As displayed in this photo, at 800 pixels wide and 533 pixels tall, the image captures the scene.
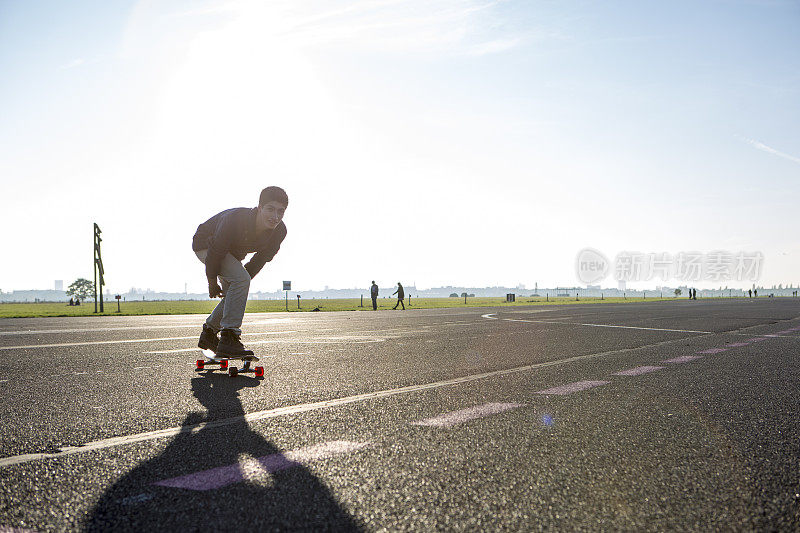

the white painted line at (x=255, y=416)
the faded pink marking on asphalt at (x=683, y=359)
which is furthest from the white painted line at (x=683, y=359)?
the white painted line at (x=255, y=416)

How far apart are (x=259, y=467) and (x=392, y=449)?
0.63 m

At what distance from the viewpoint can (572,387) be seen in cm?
458

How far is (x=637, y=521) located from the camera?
1796mm

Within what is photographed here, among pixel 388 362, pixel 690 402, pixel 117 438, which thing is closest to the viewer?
pixel 117 438

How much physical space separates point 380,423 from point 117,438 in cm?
138

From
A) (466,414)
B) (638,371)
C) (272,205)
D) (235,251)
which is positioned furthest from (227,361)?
(638,371)

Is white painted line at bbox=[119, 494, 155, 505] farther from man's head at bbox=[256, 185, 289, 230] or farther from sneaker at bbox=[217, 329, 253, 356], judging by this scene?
man's head at bbox=[256, 185, 289, 230]

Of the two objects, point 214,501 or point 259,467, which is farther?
point 259,467

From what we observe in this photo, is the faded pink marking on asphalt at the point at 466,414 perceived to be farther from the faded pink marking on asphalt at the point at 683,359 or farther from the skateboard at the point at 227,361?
the faded pink marking on asphalt at the point at 683,359

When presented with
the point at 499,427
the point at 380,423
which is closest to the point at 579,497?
the point at 499,427

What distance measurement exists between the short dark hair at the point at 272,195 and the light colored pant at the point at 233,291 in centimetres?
70

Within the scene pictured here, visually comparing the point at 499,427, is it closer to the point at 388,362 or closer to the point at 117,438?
the point at 117,438

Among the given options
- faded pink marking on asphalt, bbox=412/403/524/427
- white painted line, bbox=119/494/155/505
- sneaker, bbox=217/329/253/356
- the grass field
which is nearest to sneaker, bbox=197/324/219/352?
sneaker, bbox=217/329/253/356

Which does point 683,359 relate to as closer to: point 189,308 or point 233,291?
point 233,291
